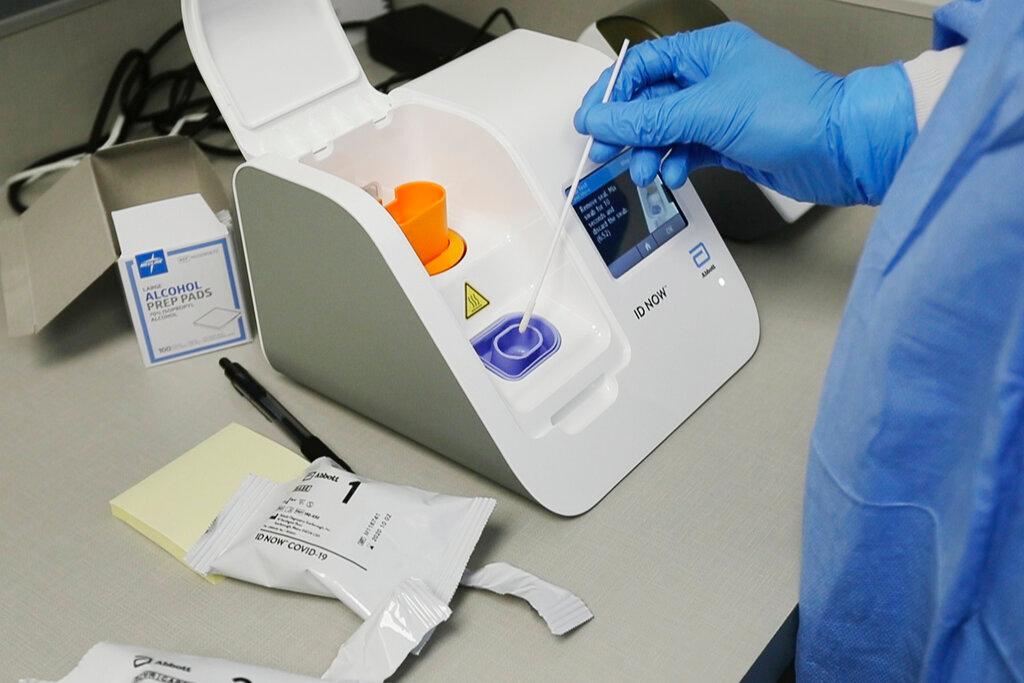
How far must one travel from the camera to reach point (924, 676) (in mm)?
660

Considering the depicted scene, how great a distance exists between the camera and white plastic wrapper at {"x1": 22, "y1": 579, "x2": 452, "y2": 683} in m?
0.59

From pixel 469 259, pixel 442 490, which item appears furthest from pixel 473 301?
pixel 442 490

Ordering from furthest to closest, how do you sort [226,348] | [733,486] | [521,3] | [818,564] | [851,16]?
[521,3] → [851,16] → [226,348] → [733,486] → [818,564]

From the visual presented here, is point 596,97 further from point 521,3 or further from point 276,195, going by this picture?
point 521,3

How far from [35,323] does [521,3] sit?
73 cm

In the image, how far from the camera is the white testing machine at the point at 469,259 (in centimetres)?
71

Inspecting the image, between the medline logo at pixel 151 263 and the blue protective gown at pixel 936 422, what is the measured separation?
520 mm

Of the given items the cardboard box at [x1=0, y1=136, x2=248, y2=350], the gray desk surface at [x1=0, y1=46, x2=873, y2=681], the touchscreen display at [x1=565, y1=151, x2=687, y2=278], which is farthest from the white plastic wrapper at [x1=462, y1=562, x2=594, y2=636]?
the cardboard box at [x1=0, y1=136, x2=248, y2=350]

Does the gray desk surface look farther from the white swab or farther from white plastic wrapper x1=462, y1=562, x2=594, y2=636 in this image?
the white swab

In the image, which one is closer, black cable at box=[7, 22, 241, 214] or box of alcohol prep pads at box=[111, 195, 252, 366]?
box of alcohol prep pads at box=[111, 195, 252, 366]

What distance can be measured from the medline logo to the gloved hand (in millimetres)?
348

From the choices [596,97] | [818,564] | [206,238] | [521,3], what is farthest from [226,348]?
[521,3]

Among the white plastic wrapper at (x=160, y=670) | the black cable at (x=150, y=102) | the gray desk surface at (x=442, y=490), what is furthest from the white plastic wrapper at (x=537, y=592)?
the black cable at (x=150, y=102)

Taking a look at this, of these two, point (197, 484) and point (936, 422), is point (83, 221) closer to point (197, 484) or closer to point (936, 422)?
point (197, 484)
